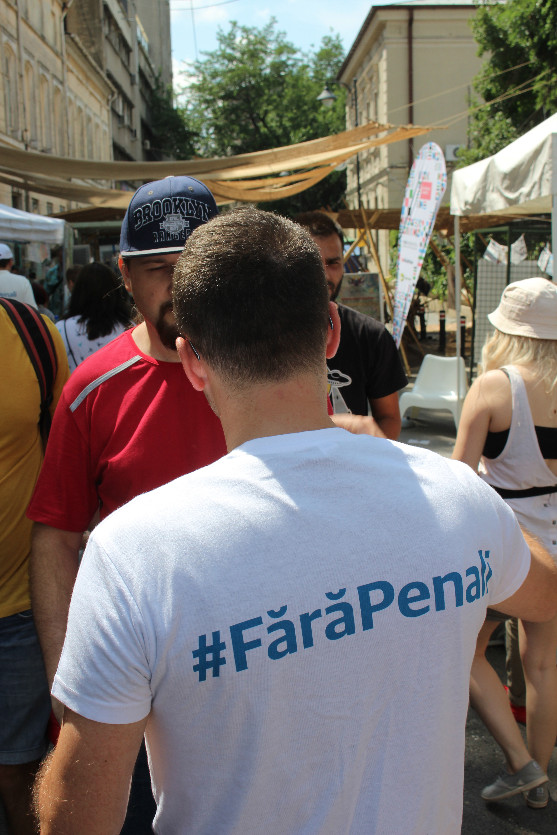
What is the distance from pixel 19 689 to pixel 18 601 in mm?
247

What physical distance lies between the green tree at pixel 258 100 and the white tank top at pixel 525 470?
130ft

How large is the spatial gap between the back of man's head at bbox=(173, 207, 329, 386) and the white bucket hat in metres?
1.85

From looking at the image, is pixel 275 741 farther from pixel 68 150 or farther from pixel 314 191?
pixel 314 191

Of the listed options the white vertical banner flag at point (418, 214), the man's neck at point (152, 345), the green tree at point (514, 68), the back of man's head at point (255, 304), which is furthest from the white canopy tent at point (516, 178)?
the green tree at point (514, 68)

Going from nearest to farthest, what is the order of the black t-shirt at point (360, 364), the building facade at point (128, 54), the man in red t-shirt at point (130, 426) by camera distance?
the man in red t-shirt at point (130, 426) → the black t-shirt at point (360, 364) → the building facade at point (128, 54)

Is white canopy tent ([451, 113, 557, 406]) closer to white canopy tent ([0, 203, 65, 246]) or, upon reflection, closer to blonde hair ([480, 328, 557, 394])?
blonde hair ([480, 328, 557, 394])

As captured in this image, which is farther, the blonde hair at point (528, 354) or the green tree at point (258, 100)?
the green tree at point (258, 100)

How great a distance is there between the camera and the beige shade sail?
9.07 metres

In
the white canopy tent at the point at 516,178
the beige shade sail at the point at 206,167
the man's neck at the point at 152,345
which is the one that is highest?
the beige shade sail at the point at 206,167

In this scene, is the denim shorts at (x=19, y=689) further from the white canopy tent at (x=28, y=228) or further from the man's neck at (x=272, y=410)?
the white canopy tent at (x=28, y=228)

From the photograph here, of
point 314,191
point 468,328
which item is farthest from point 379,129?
point 314,191

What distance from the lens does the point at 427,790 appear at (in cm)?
106

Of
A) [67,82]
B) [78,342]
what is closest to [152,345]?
[78,342]

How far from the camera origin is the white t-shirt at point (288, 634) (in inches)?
36.5
